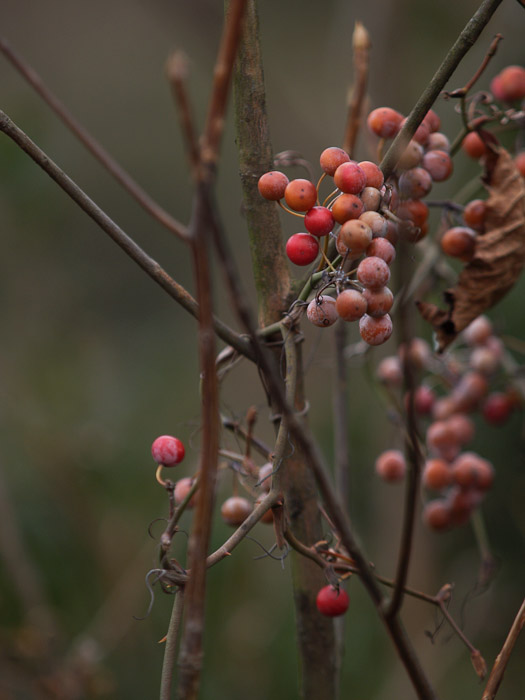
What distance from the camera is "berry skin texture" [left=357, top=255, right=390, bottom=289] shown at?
47cm

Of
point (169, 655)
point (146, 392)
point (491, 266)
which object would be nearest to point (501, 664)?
point (169, 655)

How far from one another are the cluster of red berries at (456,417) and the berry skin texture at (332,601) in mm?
327

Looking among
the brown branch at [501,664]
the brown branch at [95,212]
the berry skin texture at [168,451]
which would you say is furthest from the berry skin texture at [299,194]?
the brown branch at [501,664]

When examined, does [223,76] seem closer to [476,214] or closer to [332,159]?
[332,159]

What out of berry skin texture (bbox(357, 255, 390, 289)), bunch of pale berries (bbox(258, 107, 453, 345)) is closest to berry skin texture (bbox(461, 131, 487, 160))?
bunch of pale berries (bbox(258, 107, 453, 345))

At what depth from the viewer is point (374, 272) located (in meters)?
0.47

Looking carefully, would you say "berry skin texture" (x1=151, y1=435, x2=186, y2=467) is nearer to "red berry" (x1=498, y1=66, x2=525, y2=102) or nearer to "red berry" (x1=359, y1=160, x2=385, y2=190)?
"red berry" (x1=359, y1=160, x2=385, y2=190)

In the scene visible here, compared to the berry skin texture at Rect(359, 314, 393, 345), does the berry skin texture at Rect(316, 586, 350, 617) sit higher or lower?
lower

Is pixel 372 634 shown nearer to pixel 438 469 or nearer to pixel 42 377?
pixel 438 469

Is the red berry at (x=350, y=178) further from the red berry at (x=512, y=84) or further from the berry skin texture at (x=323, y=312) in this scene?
the red berry at (x=512, y=84)

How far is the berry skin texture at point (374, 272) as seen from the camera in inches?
18.4

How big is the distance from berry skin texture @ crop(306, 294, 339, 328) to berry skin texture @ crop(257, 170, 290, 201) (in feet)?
0.29

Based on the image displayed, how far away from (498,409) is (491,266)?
14.6 inches

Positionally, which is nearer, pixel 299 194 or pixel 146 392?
pixel 299 194
